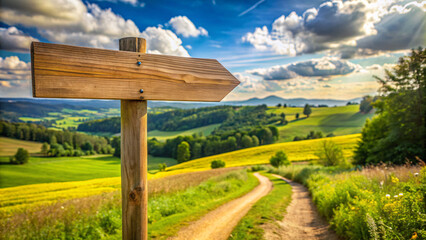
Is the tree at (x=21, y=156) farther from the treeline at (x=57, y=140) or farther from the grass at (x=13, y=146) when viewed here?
the treeline at (x=57, y=140)

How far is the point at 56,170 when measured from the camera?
30.7m

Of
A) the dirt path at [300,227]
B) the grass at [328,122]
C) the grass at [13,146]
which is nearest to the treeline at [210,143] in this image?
the grass at [328,122]

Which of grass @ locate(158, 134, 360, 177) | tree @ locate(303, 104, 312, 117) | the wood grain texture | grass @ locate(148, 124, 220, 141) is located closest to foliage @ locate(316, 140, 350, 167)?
grass @ locate(158, 134, 360, 177)

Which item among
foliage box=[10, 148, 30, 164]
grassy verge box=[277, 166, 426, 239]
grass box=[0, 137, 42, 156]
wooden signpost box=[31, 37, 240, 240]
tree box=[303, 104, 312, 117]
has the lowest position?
foliage box=[10, 148, 30, 164]

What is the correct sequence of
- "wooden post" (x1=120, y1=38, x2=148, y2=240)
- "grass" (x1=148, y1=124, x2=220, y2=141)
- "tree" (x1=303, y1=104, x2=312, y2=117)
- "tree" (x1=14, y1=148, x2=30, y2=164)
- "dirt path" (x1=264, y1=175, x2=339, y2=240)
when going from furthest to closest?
"tree" (x1=303, y1=104, x2=312, y2=117), "grass" (x1=148, y1=124, x2=220, y2=141), "tree" (x1=14, y1=148, x2=30, y2=164), "dirt path" (x1=264, y1=175, x2=339, y2=240), "wooden post" (x1=120, y1=38, x2=148, y2=240)

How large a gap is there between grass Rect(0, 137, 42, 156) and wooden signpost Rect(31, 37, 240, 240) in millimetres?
39150

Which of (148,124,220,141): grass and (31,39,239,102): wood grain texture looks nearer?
(31,39,239,102): wood grain texture

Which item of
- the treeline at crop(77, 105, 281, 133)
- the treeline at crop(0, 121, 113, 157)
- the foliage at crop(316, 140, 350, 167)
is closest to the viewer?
the foliage at crop(316, 140, 350, 167)

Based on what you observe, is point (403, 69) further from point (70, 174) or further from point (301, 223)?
point (70, 174)

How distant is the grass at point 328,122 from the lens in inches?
3177

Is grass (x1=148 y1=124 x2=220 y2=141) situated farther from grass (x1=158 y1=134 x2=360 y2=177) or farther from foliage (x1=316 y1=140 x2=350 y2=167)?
foliage (x1=316 y1=140 x2=350 y2=167)

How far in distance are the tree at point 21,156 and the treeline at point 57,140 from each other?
271cm

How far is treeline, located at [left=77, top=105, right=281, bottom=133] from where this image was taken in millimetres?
95387

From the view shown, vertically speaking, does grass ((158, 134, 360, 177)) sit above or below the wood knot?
below
